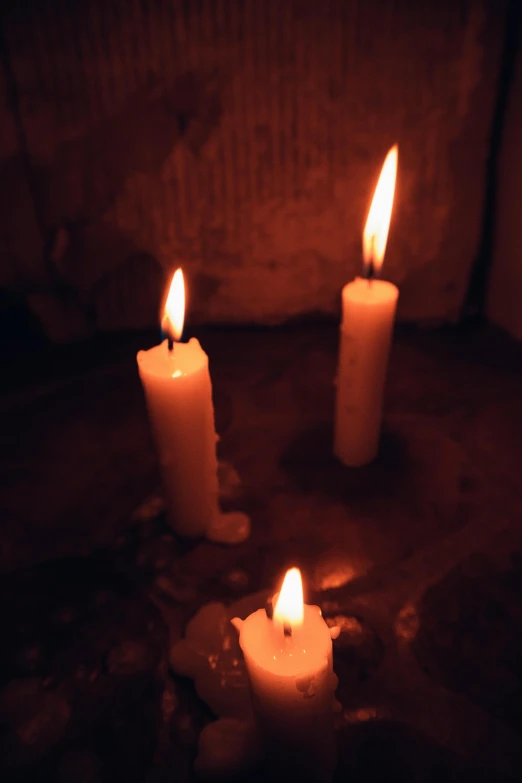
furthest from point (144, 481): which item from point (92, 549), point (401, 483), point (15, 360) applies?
point (15, 360)

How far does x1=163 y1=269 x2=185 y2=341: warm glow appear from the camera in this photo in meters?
0.88

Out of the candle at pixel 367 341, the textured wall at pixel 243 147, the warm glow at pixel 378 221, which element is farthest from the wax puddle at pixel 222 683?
the textured wall at pixel 243 147

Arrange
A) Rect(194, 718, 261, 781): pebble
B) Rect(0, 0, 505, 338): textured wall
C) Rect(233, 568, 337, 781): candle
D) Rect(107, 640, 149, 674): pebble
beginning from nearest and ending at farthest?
Rect(233, 568, 337, 781): candle < Rect(194, 718, 261, 781): pebble < Rect(107, 640, 149, 674): pebble < Rect(0, 0, 505, 338): textured wall

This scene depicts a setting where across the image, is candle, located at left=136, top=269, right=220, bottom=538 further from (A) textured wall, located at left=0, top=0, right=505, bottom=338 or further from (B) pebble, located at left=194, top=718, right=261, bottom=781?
(A) textured wall, located at left=0, top=0, right=505, bottom=338

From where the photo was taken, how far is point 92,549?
1032mm

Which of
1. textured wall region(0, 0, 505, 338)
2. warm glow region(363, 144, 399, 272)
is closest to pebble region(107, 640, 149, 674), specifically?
warm glow region(363, 144, 399, 272)

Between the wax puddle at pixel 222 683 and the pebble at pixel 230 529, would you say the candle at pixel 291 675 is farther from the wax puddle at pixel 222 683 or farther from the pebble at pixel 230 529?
the pebble at pixel 230 529

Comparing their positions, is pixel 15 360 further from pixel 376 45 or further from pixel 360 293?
pixel 376 45

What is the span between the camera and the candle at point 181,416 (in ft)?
2.90

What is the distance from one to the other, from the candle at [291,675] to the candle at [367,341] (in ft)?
1.77

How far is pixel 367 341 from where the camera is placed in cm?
105

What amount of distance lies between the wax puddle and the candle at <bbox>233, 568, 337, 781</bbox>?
0.05 m

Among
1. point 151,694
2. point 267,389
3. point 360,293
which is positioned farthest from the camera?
point 267,389

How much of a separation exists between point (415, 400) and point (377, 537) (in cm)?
44
